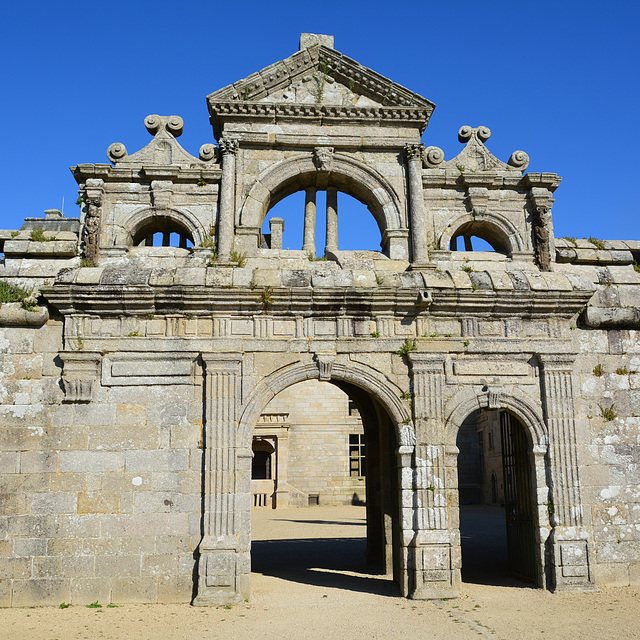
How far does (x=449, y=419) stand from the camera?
340 inches

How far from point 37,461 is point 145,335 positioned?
2.04 meters

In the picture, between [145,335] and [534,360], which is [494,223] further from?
[145,335]

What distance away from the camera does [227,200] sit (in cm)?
929

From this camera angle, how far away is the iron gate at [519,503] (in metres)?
8.99

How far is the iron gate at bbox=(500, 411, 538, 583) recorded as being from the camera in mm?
8992

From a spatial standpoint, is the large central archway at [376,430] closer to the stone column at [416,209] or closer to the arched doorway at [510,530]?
the arched doorway at [510,530]

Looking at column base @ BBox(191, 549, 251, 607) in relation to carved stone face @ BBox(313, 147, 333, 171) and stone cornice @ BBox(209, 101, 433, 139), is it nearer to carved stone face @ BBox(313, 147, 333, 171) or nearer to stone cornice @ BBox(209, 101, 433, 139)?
carved stone face @ BBox(313, 147, 333, 171)

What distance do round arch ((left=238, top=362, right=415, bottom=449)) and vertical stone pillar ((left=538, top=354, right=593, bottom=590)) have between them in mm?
1921

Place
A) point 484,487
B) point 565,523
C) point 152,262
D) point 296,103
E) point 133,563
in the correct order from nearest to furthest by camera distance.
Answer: point 133,563
point 565,523
point 152,262
point 296,103
point 484,487

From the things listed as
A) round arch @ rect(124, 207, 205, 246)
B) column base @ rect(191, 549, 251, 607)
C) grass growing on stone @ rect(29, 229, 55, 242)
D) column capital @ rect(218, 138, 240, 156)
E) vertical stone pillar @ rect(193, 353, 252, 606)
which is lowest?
column base @ rect(191, 549, 251, 607)

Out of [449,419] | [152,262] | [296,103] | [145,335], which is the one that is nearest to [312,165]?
[296,103]

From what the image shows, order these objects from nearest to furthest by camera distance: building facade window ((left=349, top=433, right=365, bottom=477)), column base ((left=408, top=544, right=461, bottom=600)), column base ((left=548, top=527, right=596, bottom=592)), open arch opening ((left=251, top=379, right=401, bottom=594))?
1. column base ((left=408, top=544, right=461, bottom=600))
2. column base ((left=548, top=527, right=596, bottom=592))
3. open arch opening ((left=251, top=379, right=401, bottom=594))
4. building facade window ((left=349, top=433, right=365, bottom=477))

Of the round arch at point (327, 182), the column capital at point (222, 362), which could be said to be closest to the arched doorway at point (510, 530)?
the round arch at point (327, 182)

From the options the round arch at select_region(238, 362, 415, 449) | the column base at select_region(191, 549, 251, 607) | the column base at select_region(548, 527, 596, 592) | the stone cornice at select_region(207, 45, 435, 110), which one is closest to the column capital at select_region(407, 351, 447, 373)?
the round arch at select_region(238, 362, 415, 449)
